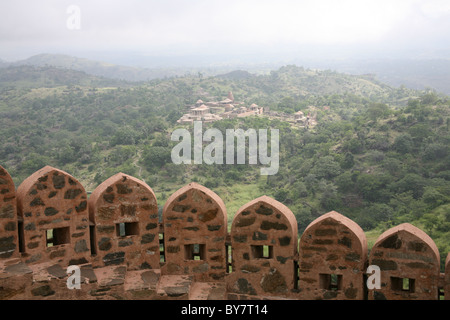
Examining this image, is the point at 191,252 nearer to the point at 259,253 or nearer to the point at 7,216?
the point at 259,253

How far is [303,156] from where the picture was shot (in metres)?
38.0

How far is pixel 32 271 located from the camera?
4.09 meters

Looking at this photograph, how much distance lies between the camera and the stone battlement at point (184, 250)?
158 inches

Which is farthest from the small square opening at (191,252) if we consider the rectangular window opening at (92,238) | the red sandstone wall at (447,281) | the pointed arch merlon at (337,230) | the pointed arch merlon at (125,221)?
the red sandstone wall at (447,281)

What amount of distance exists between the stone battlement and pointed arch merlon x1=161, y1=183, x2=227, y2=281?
0.03 feet

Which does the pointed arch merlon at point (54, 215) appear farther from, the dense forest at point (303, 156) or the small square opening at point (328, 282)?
the dense forest at point (303, 156)

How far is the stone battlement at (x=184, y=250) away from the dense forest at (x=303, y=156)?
13302 mm

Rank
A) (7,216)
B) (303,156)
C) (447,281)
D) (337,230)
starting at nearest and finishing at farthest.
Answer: (447,281), (337,230), (7,216), (303,156)

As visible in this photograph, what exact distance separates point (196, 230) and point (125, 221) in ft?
2.41

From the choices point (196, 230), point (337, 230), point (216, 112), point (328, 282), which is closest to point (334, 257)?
point (337, 230)

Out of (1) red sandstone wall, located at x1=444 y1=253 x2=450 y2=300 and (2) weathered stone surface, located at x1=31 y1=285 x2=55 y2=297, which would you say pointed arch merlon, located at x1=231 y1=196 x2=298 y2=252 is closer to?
(1) red sandstone wall, located at x1=444 y1=253 x2=450 y2=300

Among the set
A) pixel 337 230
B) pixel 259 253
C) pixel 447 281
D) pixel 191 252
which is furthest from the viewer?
pixel 191 252

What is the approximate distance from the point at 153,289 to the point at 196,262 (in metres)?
0.53
